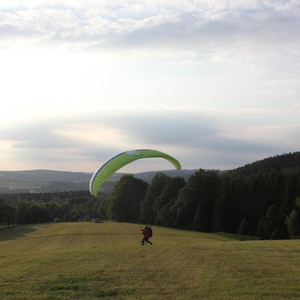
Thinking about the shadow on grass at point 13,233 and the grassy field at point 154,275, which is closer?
the grassy field at point 154,275

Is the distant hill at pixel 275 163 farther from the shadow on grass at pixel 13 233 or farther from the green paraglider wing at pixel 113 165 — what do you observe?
the green paraglider wing at pixel 113 165

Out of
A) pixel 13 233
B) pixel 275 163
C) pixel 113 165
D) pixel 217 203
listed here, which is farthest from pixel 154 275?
pixel 275 163

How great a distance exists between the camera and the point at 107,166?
81.6 ft

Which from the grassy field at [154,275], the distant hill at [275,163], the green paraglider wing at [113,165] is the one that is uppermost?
the distant hill at [275,163]

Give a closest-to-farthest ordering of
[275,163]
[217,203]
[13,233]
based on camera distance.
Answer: [217,203], [13,233], [275,163]

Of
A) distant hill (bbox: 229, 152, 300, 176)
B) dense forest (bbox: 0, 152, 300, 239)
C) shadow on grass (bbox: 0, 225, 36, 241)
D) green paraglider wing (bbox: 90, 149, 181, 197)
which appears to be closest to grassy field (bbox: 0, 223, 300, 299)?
green paraglider wing (bbox: 90, 149, 181, 197)

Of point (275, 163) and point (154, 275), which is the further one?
point (275, 163)

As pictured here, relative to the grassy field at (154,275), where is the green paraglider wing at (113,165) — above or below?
above

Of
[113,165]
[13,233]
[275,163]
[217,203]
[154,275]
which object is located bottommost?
[13,233]

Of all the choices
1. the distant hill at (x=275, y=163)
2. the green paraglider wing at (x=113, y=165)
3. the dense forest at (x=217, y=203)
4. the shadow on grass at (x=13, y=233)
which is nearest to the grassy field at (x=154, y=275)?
the green paraglider wing at (x=113, y=165)

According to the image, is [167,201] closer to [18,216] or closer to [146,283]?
[18,216]

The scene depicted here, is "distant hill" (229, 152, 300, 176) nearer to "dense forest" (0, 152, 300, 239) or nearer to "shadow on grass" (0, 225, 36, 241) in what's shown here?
"dense forest" (0, 152, 300, 239)

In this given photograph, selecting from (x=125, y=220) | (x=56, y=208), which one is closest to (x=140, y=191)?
(x=125, y=220)

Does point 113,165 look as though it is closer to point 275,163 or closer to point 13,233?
point 13,233
